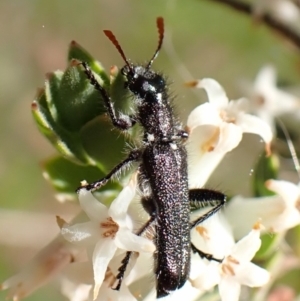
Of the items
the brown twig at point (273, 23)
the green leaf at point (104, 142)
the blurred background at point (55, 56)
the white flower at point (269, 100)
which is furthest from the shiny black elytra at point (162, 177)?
the blurred background at point (55, 56)

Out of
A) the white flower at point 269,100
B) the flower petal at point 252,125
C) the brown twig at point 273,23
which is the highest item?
the brown twig at point 273,23

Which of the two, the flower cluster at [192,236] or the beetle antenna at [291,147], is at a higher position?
the beetle antenna at [291,147]

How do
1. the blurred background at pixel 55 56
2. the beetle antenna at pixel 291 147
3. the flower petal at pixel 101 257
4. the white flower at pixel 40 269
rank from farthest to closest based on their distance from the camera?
the blurred background at pixel 55 56 → the beetle antenna at pixel 291 147 → the white flower at pixel 40 269 → the flower petal at pixel 101 257

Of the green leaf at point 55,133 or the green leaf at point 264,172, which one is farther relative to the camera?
the green leaf at point 264,172

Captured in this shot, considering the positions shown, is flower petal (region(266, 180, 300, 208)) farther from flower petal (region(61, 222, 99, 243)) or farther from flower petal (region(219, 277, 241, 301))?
flower petal (region(61, 222, 99, 243))

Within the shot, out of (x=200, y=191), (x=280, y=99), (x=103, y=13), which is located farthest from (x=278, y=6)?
(x=103, y=13)

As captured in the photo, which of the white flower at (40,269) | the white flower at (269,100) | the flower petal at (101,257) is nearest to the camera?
the flower petal at (101,257)

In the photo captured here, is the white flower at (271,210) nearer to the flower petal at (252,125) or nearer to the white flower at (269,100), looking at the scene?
the flower petal at (252,125)

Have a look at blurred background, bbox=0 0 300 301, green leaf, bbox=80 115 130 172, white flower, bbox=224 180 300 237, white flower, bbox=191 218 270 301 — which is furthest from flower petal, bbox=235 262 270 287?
blurred background, bbox=0 0 300 301
